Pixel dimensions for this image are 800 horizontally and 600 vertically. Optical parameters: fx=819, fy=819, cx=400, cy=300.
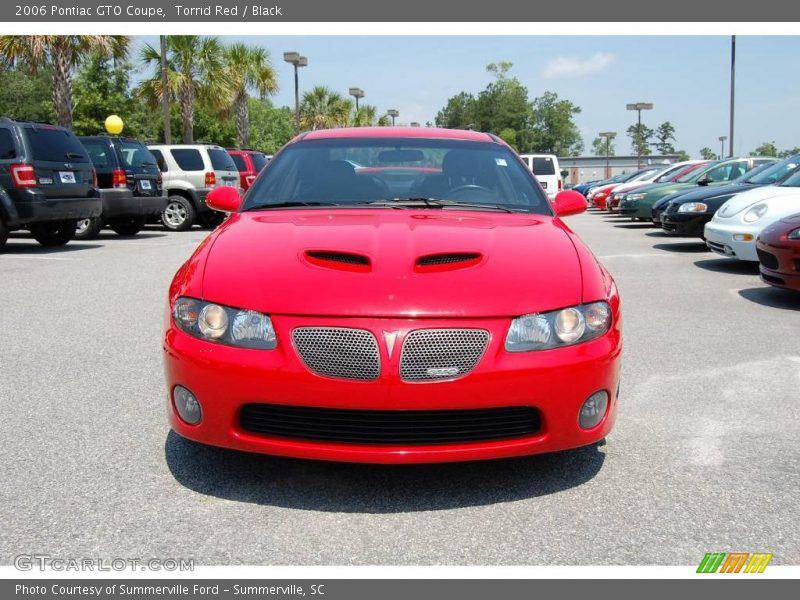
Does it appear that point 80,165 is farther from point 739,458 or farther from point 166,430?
point 739,458

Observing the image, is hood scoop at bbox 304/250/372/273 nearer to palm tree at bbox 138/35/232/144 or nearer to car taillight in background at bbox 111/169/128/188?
car taillight in background at bbox 111/169/128/188

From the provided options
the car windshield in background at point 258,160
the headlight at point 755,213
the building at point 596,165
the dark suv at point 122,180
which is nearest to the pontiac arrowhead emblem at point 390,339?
the headlight at point 755,213

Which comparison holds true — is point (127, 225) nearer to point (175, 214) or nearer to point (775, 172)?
point (175, 214)

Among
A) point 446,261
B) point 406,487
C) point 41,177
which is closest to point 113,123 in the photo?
point 41,177

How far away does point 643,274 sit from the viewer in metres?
10.1

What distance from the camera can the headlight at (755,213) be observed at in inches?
374

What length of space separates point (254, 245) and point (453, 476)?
1.26 meters

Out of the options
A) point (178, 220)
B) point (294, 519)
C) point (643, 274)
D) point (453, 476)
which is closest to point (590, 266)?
point (453, 476)

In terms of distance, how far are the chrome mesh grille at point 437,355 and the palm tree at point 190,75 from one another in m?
29.4

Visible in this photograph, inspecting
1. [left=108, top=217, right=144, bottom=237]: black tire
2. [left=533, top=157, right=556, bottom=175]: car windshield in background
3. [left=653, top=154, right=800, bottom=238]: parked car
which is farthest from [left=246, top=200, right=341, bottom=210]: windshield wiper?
[left=533, top=157, right=556, bottom=175]: car windshield in background

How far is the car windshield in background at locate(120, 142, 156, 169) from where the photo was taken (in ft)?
48.8

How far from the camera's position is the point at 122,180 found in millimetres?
14594

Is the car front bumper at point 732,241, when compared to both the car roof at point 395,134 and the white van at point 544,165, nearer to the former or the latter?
the car roof at point 395,134

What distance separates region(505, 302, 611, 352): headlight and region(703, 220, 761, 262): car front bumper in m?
7.13
